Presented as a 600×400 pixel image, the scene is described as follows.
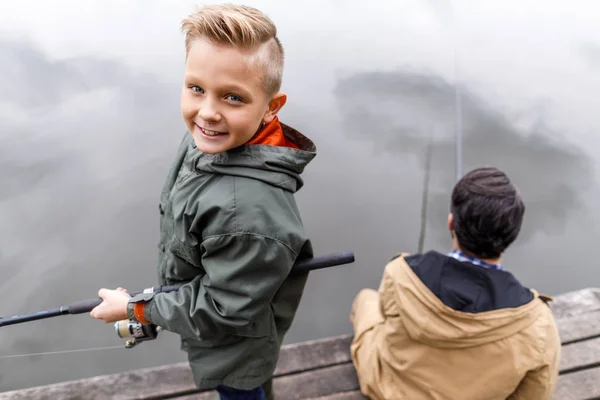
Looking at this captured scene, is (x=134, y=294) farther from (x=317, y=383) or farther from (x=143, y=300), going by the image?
(x=317, y=383)

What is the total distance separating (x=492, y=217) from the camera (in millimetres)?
1296

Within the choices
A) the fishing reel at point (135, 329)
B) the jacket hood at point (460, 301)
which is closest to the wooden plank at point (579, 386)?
the jacket hood at point (460, 301)

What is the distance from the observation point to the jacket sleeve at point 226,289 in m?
1.04

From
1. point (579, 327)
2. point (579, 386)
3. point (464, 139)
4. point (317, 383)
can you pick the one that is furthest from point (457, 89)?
point (317, 383)

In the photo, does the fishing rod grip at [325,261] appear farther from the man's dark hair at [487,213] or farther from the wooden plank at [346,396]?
the wooden plank at [346,396]

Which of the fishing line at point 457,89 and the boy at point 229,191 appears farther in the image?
the fishing line at point 457,89

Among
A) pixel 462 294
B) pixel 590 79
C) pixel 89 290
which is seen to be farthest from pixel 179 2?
pixel 462 294

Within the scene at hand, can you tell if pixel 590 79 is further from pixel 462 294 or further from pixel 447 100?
pixel 462 294

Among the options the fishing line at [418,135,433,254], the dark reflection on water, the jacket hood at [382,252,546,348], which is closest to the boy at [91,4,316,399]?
the jacket hood at [382,252,546,348]

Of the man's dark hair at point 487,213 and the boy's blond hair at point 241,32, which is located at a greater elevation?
the boy's blond hair at point 241,32

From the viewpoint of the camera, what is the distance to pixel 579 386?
6.21 feet

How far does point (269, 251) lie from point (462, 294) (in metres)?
0.57

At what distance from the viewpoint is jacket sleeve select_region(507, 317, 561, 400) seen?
4.58 ft

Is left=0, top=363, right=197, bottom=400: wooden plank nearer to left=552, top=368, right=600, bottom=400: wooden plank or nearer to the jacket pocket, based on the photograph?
the jacket pocket
